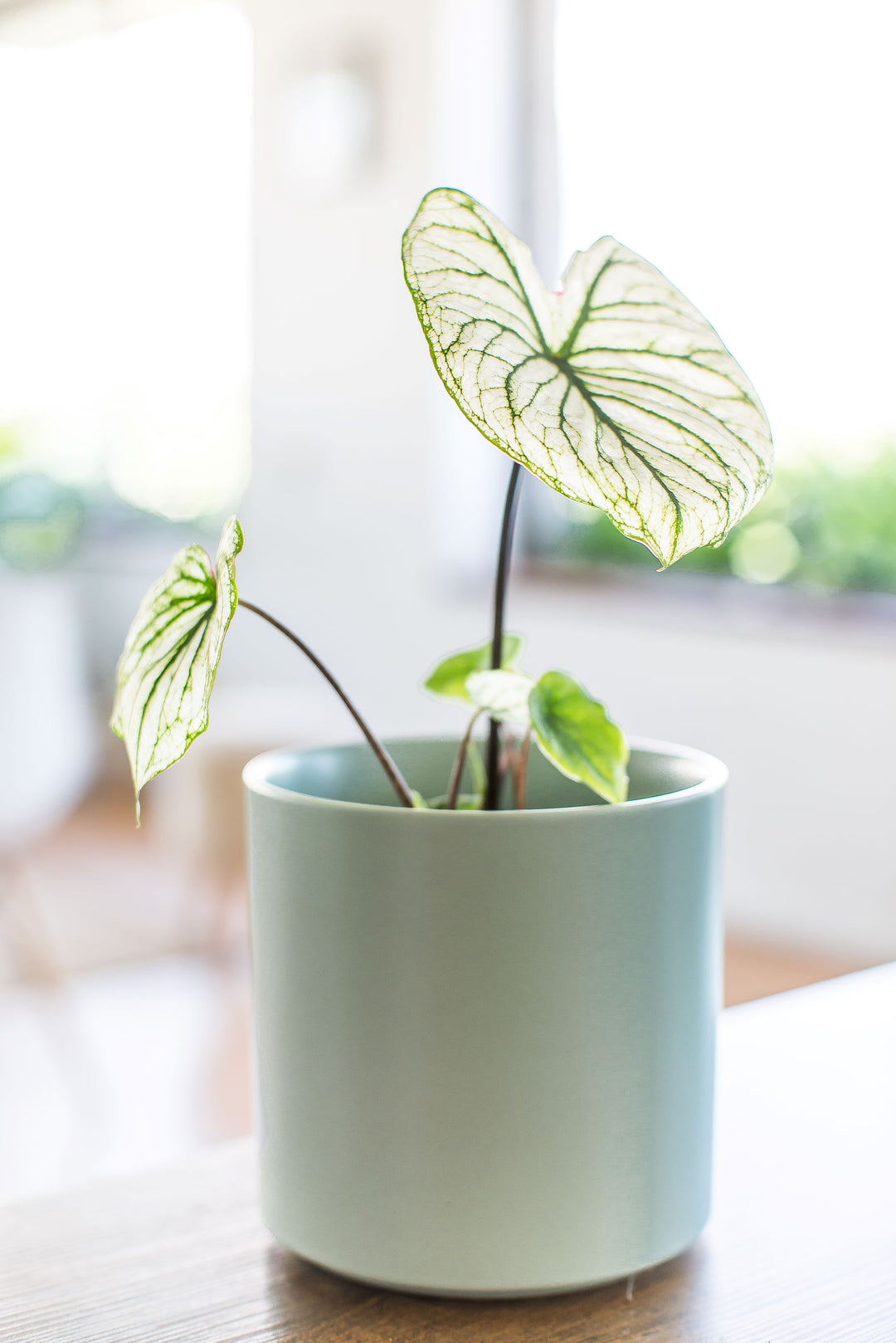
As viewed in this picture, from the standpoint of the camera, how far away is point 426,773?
1.53 feet

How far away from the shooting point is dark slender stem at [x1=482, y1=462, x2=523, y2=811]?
360mm

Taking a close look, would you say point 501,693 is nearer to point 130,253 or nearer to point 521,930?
point 521,930

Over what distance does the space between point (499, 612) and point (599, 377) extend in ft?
0.25

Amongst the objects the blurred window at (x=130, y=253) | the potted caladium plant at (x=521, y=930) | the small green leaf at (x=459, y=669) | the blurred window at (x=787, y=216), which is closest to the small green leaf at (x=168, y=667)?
the potted caladium plant at (x=521, y=930)

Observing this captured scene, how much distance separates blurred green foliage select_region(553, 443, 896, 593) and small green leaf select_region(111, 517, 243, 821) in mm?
2338

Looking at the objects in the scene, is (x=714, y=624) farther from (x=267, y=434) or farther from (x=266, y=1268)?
(x=266, y=1268)

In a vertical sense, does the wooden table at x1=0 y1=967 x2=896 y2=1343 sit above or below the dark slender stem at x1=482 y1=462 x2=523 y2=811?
below

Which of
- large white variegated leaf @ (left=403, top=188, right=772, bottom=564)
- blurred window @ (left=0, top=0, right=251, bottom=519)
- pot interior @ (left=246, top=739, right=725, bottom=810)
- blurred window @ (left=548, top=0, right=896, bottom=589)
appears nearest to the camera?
large white variegated leaf @ (left=403, top=188, right=772, bottom=564)

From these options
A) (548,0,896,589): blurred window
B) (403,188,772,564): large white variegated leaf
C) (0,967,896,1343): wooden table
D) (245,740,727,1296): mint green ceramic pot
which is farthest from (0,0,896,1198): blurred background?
(403,188,772,564): large white variegated leaf

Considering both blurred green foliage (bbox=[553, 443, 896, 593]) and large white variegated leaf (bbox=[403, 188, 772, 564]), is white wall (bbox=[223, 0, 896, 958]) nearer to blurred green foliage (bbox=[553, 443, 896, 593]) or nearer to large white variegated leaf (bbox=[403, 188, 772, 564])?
blurred green foliage (bbox=[553, 443, 896, 593])

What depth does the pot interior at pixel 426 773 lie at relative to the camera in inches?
16.6

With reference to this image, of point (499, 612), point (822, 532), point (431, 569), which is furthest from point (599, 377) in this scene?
point (431, 569)

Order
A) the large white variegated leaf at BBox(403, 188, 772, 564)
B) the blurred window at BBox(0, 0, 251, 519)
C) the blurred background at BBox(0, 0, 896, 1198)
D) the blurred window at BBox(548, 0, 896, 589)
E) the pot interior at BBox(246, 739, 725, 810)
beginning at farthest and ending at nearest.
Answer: the blurred window at BBox(0, 0, 251, 519), the blurred window at BBox(548, 0, 896, 589), the blurred background at BBox(0, 0, 896, 1198), the pot interior at BBox(246, 739, 725, 810), the large white variegated leaf at BBox(403, 188, 772, 564)

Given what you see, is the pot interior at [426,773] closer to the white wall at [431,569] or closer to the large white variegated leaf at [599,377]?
the large white variegated leaf at [599,377]
